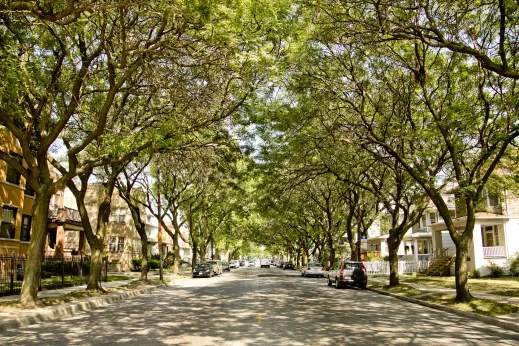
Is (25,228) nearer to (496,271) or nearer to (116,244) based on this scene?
(116,244)

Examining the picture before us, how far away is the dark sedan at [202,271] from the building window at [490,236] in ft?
73.6

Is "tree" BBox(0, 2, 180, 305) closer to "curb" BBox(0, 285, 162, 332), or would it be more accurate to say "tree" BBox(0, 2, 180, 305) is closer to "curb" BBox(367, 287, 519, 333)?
"curb" BBox(0, 285, 162, 332)

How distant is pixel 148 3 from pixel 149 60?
2.52 meters

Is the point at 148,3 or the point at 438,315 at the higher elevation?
the point at 148,3

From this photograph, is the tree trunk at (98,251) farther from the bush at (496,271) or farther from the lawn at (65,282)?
the bush at (496,271)

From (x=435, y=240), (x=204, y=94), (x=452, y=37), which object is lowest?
(x=435, y=240)

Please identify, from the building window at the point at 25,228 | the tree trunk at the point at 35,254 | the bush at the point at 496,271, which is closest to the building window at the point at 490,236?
the bush at the point at 496,271

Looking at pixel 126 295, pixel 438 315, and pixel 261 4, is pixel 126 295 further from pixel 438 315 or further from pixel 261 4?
pixel 261 4

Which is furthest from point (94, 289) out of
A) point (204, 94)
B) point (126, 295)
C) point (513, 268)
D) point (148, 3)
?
point (513, 268)

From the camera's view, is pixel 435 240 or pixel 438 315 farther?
pixel 435 240

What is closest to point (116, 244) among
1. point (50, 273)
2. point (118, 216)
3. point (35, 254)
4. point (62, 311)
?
point (118, 216)

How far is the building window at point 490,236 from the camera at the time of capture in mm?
33156

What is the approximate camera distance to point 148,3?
10250mm

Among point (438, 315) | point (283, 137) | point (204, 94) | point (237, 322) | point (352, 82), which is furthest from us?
point (283, 137)
